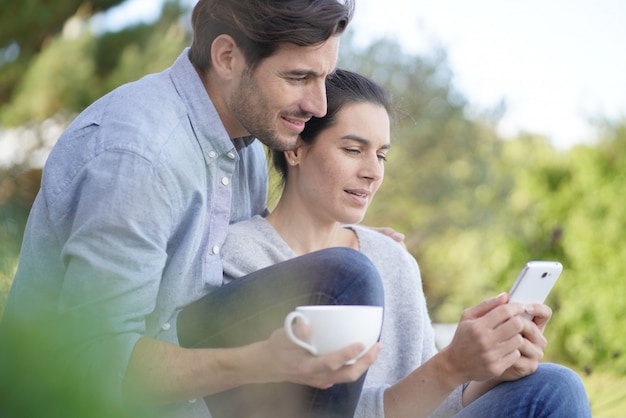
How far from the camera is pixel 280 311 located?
1662 millimetres

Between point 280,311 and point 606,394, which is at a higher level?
point 280,311

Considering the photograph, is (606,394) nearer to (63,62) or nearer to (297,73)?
(297,73)

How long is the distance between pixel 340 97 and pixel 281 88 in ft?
0.96

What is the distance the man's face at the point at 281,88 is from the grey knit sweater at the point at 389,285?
10.3 inches

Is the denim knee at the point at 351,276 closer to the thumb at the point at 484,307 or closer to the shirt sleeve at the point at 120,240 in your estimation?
the thumb at the point at 484,307

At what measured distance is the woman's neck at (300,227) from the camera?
A: 215 centimetres

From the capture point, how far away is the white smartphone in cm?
167

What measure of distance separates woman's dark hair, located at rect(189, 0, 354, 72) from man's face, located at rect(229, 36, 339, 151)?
0.07 feet

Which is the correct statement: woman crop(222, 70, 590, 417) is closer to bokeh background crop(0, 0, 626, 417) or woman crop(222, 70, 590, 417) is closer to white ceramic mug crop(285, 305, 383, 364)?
white ceramic mug crop(285, 305, 383, 364)

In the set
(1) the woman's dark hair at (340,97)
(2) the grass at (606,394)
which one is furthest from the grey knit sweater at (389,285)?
(2) the grass at (606,394)

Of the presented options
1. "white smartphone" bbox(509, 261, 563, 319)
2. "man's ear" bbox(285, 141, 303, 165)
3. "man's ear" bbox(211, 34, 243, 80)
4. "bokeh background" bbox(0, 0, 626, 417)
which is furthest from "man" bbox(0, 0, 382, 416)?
"bokeh background" bbox(0, 0, 626, 417)

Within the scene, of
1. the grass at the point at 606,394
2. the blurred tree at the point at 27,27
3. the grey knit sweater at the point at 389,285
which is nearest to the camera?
the grey knit sweater at the point at 389,285

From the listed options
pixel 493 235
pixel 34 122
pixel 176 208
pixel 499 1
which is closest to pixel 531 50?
pixel 499 1

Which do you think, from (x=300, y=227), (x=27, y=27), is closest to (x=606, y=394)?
(x=300, y=227)
